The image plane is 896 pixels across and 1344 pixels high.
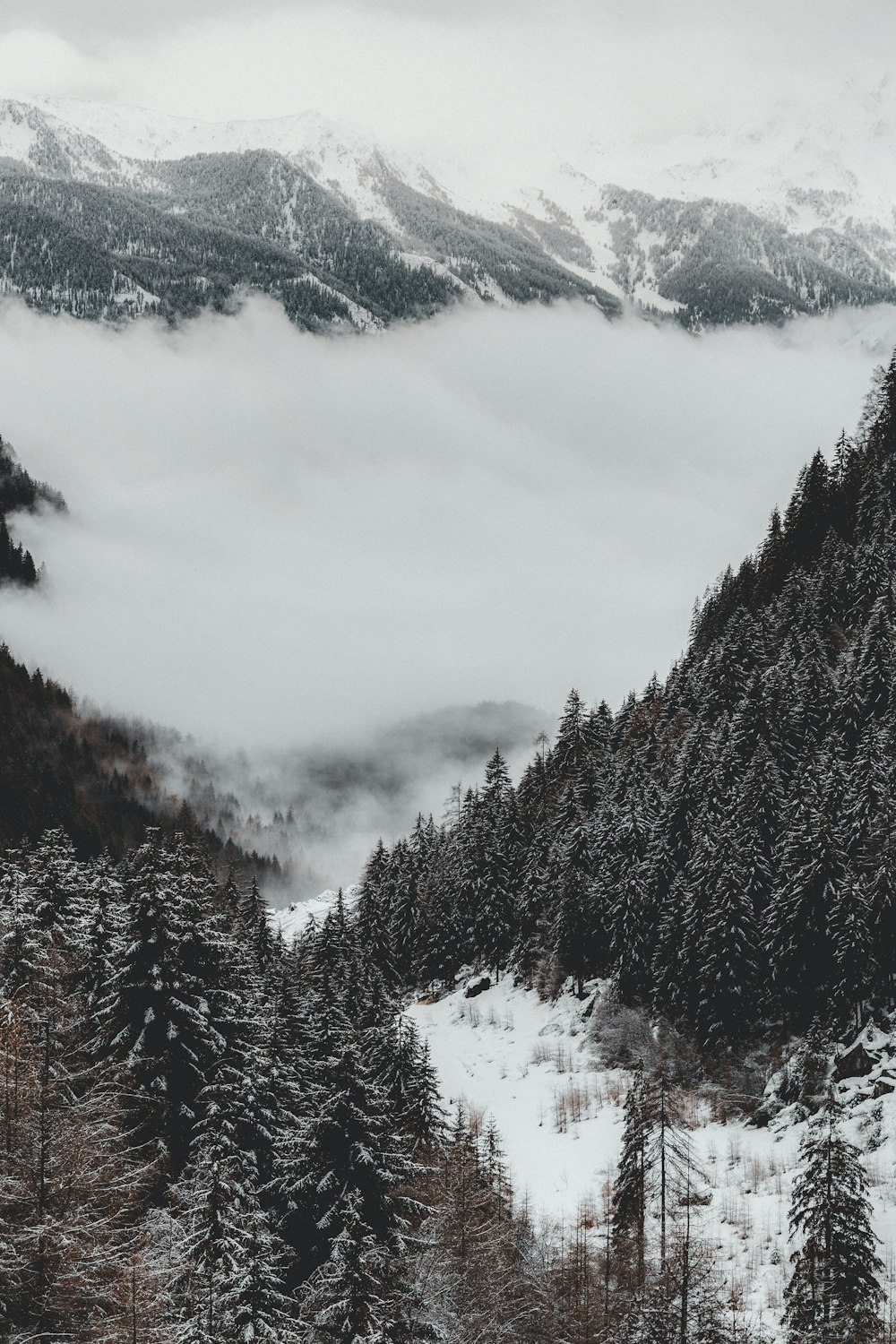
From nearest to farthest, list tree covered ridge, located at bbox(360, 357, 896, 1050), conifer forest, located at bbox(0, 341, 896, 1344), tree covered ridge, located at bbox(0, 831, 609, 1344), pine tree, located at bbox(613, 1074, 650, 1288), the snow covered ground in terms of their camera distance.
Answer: tree covered ridge, located at bbox(0, 831, 609, 1344)
conifer forest, located at bbox(0, 341, 896, 1344)
the snow covered ground
pine tree, located at bbox(613, 1074, 650, 1288)
tree covered ridge, located at bbox(360, 357, 896, 1050)

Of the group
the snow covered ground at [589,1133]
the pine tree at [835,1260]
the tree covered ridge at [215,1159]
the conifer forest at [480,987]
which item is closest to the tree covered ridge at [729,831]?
the conifer forest at [480,987]

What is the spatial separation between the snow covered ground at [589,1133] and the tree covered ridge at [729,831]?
17.9 ft

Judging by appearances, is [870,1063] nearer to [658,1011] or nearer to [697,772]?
[658,1011]

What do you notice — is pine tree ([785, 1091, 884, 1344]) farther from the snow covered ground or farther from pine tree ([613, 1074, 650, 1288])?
pine tree ([613, 1074, 650, 1288])

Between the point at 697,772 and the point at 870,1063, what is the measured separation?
2605 cm

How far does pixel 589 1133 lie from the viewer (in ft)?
176

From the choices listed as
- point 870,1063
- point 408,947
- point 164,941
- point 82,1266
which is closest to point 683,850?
point 870,1063

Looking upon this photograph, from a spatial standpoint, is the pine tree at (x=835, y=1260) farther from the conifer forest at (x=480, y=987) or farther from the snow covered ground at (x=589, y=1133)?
the snow covered ground at (x=589, y=1133)

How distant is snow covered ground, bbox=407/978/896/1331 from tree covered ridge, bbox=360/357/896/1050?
5.44 metres

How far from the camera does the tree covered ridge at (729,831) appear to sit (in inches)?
2111

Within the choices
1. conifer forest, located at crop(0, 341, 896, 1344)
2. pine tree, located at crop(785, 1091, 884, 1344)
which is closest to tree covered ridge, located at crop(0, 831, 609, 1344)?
conifer forest, located at crop(0, 341, 896, 1344)

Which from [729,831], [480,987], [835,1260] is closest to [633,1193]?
[835,1260]

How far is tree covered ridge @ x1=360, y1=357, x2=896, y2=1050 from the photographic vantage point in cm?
5362

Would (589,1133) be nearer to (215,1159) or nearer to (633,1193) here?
(633,1193)
